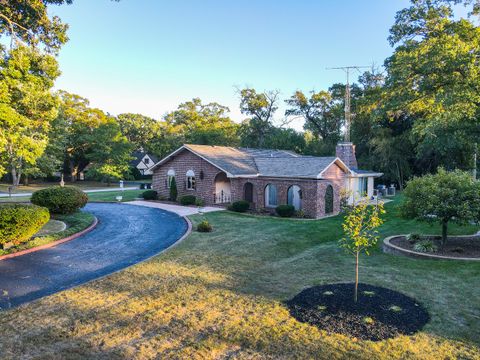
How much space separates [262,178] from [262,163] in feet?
11.2

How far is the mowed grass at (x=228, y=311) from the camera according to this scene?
5.84 metres

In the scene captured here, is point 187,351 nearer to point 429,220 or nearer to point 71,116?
point 429,220

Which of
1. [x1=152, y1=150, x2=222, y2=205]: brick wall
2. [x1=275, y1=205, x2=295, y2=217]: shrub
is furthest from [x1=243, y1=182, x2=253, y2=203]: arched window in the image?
[x1=275, y1=205, x2=295, y2=217]: shrub

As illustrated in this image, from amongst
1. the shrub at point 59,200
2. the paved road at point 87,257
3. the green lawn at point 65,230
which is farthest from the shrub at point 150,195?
the shrub at point 59,200

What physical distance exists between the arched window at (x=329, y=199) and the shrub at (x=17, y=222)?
16.5 meters

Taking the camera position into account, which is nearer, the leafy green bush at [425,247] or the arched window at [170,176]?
the leafy green bush at [425,247]

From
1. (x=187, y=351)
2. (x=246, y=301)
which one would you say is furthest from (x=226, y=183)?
(x=187, y=351)

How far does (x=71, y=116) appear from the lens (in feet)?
179

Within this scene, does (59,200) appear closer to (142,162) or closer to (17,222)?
(17,222)

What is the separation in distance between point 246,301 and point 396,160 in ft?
118

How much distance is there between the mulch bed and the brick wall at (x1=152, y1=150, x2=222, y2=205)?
47.8 ft

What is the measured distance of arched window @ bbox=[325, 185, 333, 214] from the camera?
73.0 ft

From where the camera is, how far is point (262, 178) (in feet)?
76.7

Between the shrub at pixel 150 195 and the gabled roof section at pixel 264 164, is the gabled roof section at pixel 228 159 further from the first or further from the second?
the shrub at pixel 150 195
